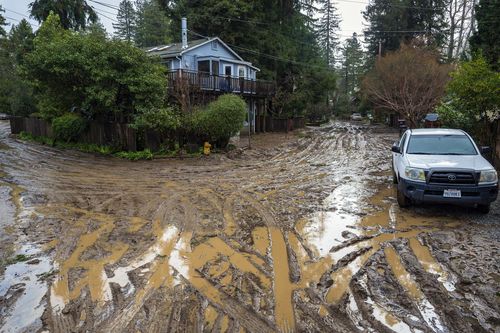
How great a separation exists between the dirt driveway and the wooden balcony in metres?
9.76

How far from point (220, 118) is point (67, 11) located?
19152 mm

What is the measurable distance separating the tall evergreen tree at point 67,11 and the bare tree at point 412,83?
23854mm

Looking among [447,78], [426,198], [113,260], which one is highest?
[447,78]

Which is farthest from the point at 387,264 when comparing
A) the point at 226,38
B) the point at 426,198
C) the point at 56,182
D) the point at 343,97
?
the point at 343,97

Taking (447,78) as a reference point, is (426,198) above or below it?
below

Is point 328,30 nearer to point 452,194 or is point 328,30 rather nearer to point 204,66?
point 204,66

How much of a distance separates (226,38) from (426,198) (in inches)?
1130

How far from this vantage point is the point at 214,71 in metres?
27.5

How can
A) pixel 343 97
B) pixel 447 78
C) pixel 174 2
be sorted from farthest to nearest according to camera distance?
pixel 343 97, pixel 174 2, pixel 447 78

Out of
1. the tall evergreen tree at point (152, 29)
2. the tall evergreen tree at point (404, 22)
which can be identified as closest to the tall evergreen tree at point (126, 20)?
the tall evergreen tree at point (152, 29)

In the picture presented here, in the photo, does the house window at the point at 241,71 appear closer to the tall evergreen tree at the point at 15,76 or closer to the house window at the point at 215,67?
the house window at the point at 215,67

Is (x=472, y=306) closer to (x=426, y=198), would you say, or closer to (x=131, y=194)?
(x=426, y=198)

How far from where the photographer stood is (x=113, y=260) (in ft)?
17.8

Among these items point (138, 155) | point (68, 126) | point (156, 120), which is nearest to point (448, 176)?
point (156, 120)
